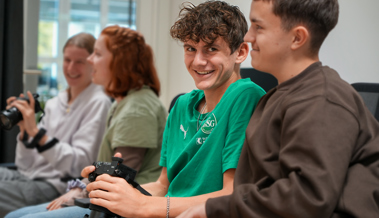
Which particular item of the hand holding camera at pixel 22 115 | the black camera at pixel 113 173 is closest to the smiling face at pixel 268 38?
the black camera at pixel 113 173

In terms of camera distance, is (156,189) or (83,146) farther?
(83,146)

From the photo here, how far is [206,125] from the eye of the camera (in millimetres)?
1173

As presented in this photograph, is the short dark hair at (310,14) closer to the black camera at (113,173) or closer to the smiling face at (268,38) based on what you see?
the smiling face at (268,38)

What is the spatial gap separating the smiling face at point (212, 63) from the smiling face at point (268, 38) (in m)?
Result: 0.22

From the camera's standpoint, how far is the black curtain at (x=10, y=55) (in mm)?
Answer: 2816

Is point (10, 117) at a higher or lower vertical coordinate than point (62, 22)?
lower

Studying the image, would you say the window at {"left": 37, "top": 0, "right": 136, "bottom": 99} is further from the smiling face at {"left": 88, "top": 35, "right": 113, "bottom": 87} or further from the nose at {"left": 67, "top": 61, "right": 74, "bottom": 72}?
the smiling face at {"left": 88, "top": 35, "right": 113, "bottom": 87}

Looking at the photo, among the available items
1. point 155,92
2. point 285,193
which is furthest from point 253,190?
point 155,92

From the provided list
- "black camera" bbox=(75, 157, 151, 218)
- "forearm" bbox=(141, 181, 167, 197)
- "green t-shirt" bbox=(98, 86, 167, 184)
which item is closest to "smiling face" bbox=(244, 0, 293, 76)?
"black camera" bbox=(75, 157, 151, 218)

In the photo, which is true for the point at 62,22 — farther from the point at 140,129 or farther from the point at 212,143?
the point at 212,143

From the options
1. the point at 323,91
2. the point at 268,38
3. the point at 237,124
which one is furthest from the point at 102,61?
the point at 323,91

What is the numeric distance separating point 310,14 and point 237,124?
35 cm

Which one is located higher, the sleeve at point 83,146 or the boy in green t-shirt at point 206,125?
the boy in green t-shirt at point 206,125

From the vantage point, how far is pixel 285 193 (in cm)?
79
